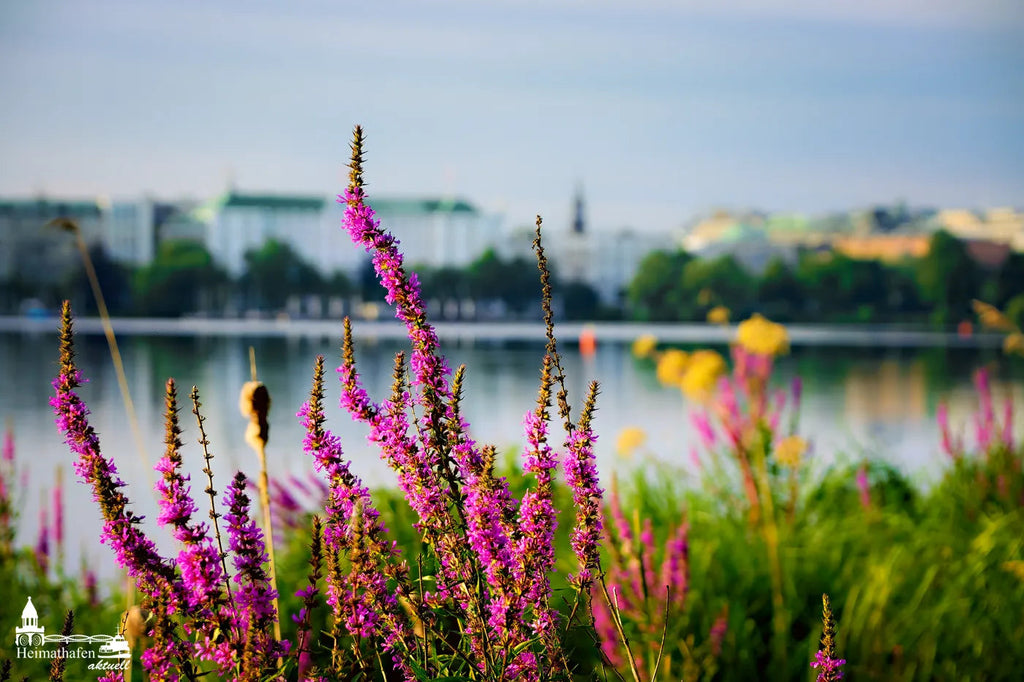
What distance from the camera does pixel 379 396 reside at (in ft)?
63.0

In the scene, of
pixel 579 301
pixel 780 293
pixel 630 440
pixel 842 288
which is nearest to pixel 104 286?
pixel 579 301

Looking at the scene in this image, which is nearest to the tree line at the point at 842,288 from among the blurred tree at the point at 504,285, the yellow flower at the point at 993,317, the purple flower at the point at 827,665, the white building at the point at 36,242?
the blurred tree at the point at 504,285

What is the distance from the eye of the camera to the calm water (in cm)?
902

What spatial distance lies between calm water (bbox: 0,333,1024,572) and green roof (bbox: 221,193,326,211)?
6954 centimetres

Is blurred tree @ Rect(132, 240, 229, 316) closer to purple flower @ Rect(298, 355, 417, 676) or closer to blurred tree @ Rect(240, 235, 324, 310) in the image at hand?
blurred tree @ Rect(240, 235, 324, 310)

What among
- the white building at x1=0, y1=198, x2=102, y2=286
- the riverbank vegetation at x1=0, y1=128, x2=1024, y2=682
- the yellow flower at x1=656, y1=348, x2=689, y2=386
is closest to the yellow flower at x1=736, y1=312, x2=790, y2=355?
the riverbank vegetation at x1=0, y1=128, x2=1024, y2=682

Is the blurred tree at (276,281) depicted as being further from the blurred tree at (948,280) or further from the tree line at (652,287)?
the blurred tree at (948,280)

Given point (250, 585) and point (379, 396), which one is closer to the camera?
point (250, 585)

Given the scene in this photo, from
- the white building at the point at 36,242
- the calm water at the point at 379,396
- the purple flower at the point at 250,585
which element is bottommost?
the calm water at the point at 379,396

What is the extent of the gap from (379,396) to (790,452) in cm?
1513

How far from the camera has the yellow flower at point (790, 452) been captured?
4.41 metres

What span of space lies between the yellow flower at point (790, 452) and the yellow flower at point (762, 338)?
0.50 m

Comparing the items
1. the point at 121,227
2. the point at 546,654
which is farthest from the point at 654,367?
the point at 121,227

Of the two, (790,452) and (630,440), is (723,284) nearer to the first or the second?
(630,440)
